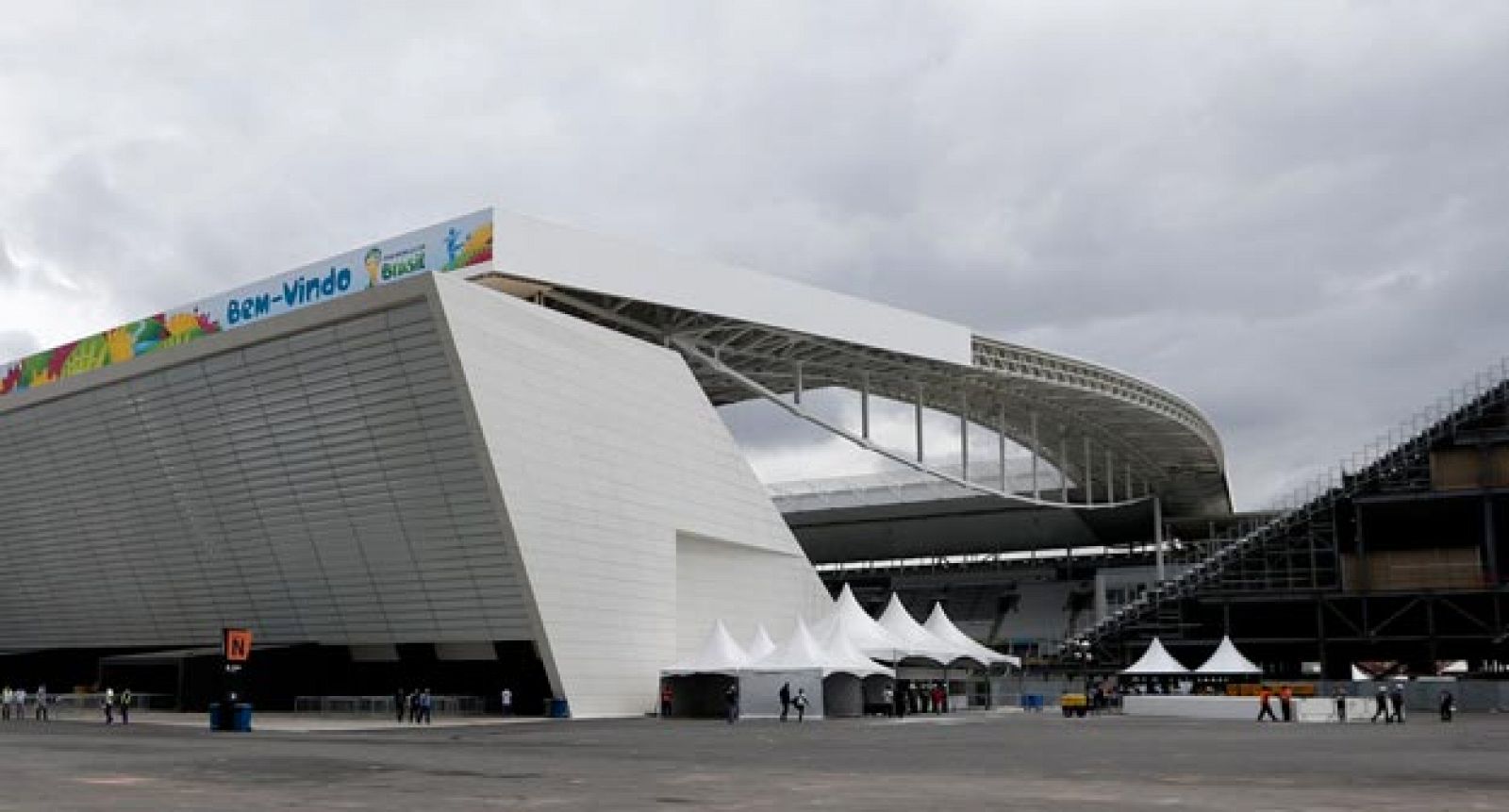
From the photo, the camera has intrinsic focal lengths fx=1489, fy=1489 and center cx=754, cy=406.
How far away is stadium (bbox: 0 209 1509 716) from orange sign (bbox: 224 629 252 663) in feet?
24.9

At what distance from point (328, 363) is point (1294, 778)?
111 feet

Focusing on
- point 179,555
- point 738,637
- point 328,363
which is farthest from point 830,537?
point 328,363

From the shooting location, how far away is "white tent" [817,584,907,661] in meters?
53.8

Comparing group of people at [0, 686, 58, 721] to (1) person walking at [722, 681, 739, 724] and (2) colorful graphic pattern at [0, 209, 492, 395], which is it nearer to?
(2) colorful graphic pattern at [0, 209, 492, 395]

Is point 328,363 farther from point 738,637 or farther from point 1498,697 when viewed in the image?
point 1498,697

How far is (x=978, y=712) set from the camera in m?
60.6

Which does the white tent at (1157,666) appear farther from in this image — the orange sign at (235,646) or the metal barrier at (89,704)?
the metal barrier at (89,704)

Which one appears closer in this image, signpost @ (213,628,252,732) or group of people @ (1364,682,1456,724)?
signpost @ (213,628,252,732)

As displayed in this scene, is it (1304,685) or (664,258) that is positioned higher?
(664,258)

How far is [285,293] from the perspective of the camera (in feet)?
167

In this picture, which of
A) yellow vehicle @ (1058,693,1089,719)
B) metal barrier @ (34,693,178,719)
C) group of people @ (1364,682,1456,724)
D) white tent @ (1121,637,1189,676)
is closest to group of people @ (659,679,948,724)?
yellow vehicle @ (1058,693,1089,719)

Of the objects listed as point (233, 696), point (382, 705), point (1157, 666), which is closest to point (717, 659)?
point (382, 705)

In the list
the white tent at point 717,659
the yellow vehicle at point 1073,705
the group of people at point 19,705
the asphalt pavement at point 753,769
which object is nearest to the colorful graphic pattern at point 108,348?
the group of people at point 19,705

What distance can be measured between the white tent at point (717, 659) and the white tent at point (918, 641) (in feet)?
24.2
